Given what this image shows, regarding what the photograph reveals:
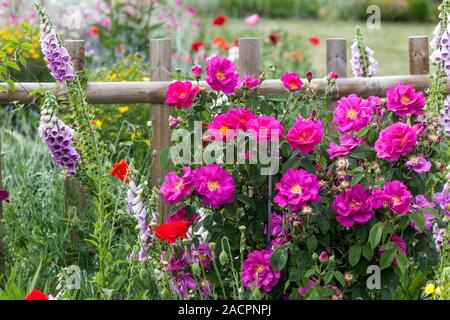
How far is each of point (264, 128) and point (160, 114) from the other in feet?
3.96

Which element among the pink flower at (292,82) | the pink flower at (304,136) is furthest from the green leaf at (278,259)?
the pink flower at (292,82)

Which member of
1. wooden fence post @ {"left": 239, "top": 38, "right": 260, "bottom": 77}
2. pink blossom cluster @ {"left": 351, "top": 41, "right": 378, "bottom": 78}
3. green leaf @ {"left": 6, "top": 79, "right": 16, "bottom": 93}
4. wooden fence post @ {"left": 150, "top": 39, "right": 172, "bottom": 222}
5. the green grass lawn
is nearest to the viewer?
green leaf @ {"left": 6, "top": 79, "right": 16, "bottom": 93}

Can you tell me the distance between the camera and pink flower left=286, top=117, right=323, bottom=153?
2.69 meters

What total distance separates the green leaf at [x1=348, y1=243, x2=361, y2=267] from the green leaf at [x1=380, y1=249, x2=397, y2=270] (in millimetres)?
76

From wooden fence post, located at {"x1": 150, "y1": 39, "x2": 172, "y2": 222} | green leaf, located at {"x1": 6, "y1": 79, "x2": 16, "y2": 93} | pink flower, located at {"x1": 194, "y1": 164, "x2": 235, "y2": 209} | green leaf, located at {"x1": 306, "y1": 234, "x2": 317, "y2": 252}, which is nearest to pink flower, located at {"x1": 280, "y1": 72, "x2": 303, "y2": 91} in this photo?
pink flower, located at {"x1": 194, "y1": 164, "x2": 235, "y2": 209}

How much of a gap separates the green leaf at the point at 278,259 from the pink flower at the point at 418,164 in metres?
0.49

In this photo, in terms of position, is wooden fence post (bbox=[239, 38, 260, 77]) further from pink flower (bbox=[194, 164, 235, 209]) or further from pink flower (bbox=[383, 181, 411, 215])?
pink flower (bbox=[383, 181, 411, 215])

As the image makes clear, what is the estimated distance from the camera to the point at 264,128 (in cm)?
272

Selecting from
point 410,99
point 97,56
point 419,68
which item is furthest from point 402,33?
point 410,99

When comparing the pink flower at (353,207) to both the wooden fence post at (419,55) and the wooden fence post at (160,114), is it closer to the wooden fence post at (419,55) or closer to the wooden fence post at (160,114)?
the wooden fence post at (160,114)

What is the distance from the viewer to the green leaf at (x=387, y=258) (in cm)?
271

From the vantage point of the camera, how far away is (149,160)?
4055 mm
